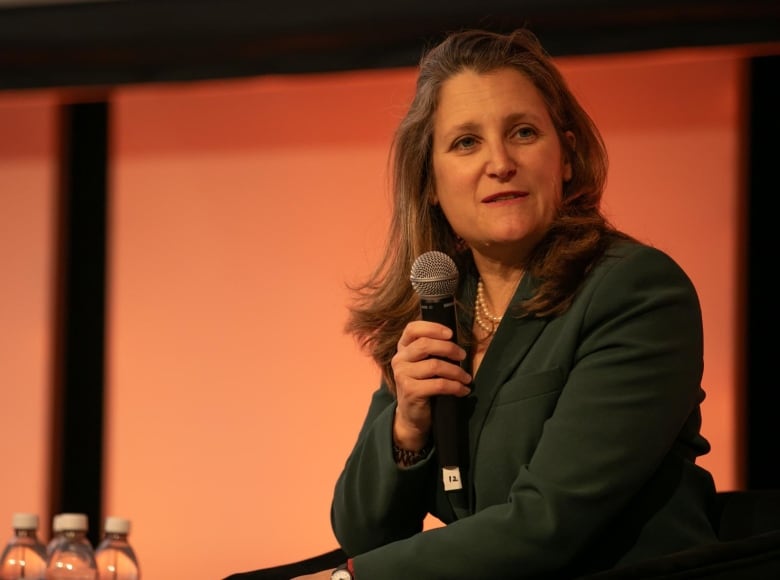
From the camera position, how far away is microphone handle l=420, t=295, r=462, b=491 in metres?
1.64

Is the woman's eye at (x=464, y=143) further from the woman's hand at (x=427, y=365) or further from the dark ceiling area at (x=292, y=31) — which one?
the dark ceiling area at (x=292, y=31)

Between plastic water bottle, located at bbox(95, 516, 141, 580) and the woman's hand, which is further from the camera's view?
plastic water bottle, located at bbox(95, 516, 141, 580)

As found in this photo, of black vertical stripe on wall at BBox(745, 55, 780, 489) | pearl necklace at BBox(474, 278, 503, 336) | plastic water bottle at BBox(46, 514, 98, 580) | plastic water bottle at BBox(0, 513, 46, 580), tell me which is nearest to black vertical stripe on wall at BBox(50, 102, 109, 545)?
plastic water bottle at BBox(0, 513, 46, 580)

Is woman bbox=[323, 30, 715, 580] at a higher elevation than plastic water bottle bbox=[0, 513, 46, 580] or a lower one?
higher

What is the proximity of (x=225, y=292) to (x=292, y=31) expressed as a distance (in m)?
0.99

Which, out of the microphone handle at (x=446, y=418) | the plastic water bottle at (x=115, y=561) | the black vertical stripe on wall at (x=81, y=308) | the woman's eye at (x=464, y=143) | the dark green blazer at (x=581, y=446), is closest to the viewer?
the dark green blazer at (x=581, y=446)

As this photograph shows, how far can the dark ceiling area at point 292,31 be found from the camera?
11.6 feet

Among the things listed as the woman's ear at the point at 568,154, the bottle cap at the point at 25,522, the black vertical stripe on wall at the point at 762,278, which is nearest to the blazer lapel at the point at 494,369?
the woman's ear at the point at 568,154

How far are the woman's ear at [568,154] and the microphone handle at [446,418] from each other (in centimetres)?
38

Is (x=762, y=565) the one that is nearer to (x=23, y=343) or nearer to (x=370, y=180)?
(x=370, y=180)

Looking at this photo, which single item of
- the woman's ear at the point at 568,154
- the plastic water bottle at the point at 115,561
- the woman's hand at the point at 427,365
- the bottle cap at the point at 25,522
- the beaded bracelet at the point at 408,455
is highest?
the woman's ear at the point at 568,154

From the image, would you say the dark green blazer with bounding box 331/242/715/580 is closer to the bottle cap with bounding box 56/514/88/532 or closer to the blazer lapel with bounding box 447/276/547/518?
the blazer lapel with bounding box 447/276/547/518

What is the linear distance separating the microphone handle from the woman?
0.03 meters

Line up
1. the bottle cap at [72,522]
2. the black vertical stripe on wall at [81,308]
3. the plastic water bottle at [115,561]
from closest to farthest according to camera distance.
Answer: the bottle cap at [72,522], the plastic water bottle at [115,561], the black vertical stripe on wall at [81,308]
